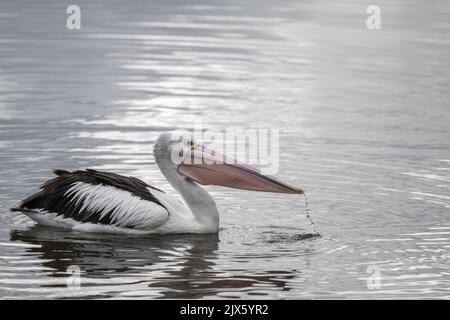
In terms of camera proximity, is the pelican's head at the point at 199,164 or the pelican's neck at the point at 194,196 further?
the pelican's head at the point at 199,164

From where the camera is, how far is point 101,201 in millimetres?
8055

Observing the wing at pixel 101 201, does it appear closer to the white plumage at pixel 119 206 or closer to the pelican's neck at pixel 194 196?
the white plumage at pixel 119 206

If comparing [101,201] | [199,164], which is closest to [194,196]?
[199,164]

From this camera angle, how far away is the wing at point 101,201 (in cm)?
796

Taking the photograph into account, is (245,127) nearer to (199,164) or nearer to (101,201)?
(199,164)

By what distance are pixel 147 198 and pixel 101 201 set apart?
1.13ft

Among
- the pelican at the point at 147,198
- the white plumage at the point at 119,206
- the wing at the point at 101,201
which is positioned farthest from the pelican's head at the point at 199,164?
the white plumage at the point at 119,206

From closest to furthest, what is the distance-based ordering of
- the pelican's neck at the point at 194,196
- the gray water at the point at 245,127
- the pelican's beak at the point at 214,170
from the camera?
the gray water at the point at 245,127
the pelican's neck at the point at 194,196
the pelican's beak at the point at 214,170

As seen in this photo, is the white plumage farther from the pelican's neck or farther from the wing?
the pelican's neck

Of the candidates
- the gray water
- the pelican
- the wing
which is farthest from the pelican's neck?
the wing

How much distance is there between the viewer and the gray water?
720 cm

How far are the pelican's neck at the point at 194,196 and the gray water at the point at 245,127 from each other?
0.15 metres
